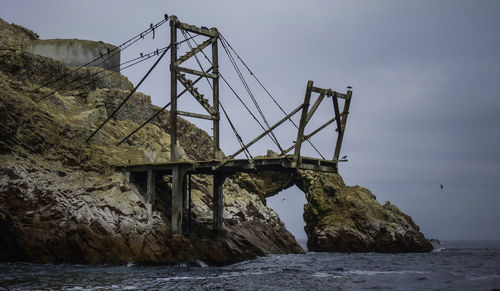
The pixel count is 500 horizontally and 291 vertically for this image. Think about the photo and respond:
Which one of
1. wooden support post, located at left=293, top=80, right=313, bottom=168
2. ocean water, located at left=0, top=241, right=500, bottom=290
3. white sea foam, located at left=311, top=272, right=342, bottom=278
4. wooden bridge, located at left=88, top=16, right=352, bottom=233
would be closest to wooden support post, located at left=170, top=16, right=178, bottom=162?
wooden bridge, located at left=88, top=16, right=352, bottom=233

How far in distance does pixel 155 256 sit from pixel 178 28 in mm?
13872

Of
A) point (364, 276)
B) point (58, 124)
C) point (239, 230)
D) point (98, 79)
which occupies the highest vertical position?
point (98, 79)

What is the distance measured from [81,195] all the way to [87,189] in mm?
601

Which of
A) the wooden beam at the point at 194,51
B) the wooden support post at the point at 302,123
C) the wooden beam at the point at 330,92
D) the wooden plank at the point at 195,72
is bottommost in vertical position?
the wooden support post at the point at 302,123

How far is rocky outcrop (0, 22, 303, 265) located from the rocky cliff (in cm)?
5

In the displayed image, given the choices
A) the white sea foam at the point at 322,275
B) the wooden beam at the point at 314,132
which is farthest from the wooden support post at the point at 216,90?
the white sea foam at the point at 322,275

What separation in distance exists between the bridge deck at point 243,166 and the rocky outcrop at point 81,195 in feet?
5.17

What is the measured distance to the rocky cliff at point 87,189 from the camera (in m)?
24.5

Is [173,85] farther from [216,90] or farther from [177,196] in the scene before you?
[177,196]

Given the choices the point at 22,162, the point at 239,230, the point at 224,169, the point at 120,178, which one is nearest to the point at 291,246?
the point at 239,230

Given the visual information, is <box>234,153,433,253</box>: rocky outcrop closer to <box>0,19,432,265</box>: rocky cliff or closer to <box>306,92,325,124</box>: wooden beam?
<box>0,19,432,265</box>: rocky cliff

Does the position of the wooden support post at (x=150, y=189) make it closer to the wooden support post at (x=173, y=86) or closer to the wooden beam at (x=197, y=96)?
the wooden support post at (x=173, y=86)

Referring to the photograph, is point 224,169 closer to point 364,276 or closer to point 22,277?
point 364,276

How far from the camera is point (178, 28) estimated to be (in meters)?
30.4
